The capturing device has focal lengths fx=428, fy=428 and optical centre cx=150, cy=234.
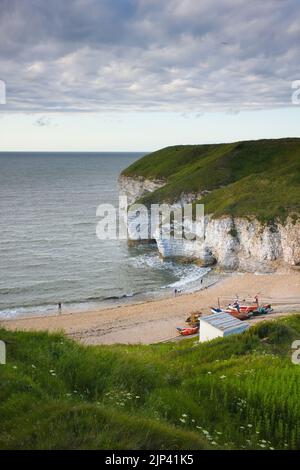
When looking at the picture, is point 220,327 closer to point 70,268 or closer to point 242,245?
point 242,245

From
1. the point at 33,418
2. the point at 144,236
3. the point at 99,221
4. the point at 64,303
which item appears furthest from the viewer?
the point at 99,221

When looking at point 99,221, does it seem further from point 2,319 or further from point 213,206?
point 2,319

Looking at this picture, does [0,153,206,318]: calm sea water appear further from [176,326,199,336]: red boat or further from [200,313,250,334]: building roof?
[200,313,250,334]: building roof

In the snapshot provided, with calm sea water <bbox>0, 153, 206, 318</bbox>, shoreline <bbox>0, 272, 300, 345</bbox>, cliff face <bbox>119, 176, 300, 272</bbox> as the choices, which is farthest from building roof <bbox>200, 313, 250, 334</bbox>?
cliff face <bbox>119, 176, 300, 272</bbox>

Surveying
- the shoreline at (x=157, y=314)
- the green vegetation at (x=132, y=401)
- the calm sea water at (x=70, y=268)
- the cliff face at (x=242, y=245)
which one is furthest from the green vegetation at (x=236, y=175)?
the green vegetation at (x=132, y=401)

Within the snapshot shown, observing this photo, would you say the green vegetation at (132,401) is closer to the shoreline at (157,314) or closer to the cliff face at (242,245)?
the shoreline at (157,314)
